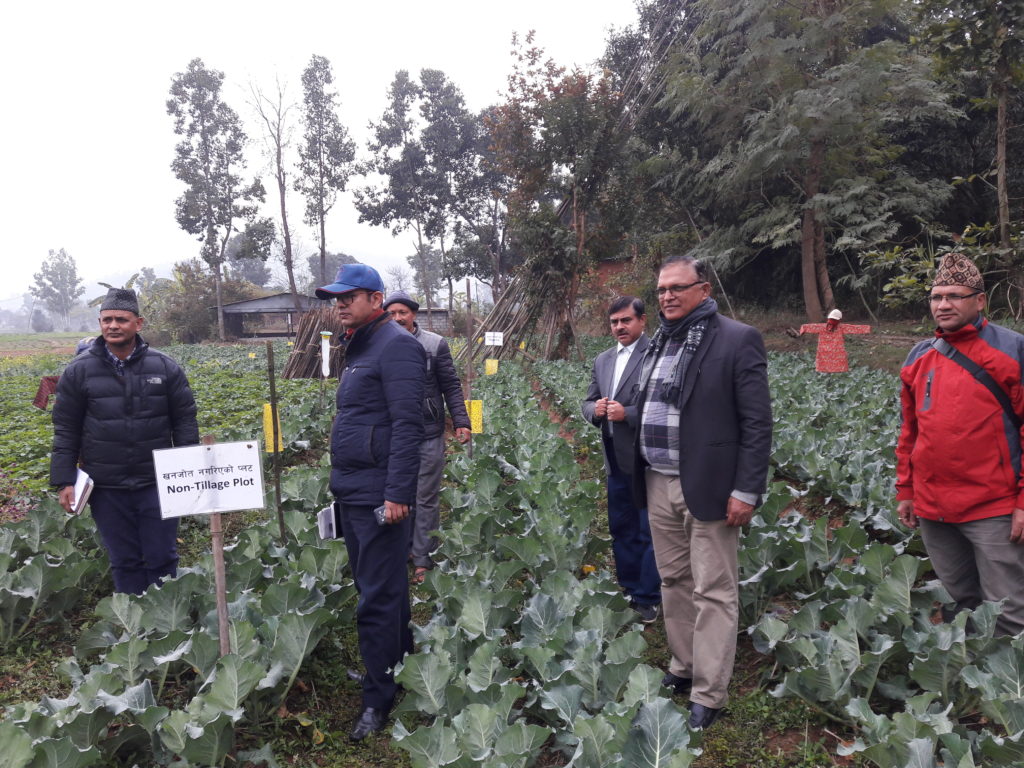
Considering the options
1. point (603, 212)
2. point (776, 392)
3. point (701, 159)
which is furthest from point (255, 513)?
point (701, 159)

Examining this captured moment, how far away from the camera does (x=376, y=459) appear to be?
2.85m

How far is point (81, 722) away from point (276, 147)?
43.0 metres

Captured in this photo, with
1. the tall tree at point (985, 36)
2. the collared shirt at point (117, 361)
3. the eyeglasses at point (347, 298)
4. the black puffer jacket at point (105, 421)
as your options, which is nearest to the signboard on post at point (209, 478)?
the eyeglasses at point (347, 298)

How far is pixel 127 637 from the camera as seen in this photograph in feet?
10.2

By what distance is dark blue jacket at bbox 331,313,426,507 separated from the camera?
2812mm

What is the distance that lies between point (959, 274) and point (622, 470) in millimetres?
1791

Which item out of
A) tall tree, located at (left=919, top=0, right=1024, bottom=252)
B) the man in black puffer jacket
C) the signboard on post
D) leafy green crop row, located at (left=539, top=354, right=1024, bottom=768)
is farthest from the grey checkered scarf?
tall tree, located at (left=919, top=0, right=1024, bottom=252)

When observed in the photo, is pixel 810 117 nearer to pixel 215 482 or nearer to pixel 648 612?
pixel 648 612

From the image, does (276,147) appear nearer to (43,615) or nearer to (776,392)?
(776,392)

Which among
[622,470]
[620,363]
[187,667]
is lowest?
[187,667]

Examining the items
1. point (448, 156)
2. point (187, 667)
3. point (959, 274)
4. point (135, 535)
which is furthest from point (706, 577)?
point (448, 156)

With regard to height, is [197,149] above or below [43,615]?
above

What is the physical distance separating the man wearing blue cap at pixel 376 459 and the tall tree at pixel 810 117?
46.2ft

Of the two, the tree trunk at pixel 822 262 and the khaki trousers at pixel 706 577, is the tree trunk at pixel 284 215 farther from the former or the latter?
the khaki trousers at pixel 706 577
